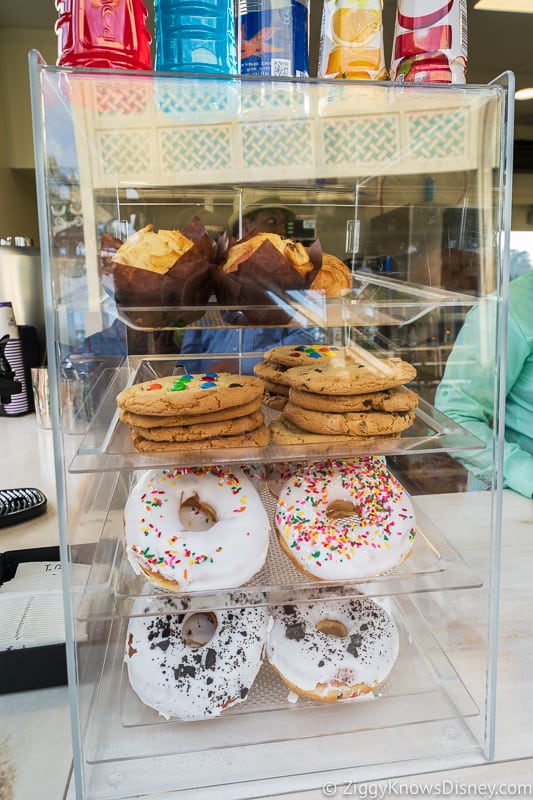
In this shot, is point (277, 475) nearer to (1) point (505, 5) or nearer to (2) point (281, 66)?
(2) point (281, 66)

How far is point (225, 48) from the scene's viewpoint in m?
0.77

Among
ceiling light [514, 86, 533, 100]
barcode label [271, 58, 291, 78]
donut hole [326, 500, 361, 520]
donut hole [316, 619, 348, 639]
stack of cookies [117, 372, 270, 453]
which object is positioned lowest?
donut hole [316, 619, 348, 639]

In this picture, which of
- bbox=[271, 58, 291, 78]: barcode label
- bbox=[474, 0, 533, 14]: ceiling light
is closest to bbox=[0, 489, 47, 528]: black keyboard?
bbox=[271, 58, 291, 78]: barcode label

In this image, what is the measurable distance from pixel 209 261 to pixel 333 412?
0.91ft

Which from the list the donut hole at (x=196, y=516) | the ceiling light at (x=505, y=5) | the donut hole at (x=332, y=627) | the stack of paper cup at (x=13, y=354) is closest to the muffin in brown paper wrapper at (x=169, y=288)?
the donut hole at (x=196, y=516)

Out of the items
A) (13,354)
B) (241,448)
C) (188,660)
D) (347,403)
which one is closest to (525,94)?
(13,354)

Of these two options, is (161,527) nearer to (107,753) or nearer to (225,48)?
(107,753)

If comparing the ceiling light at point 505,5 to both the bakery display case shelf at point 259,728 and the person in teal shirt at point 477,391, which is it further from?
the bakery display case shelf at point 259,728

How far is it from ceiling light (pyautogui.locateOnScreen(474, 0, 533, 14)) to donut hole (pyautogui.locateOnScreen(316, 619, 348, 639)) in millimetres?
3056

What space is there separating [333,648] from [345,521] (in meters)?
0.19

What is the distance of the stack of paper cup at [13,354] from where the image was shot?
2316 mm

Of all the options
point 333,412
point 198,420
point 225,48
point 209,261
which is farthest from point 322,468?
point 225,48

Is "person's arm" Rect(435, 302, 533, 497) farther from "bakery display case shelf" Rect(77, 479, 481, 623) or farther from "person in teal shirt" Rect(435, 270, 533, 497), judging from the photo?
"bakery display case shelf" Rect(77, 479, 481, 623)

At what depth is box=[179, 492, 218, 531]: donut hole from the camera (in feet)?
2.99
